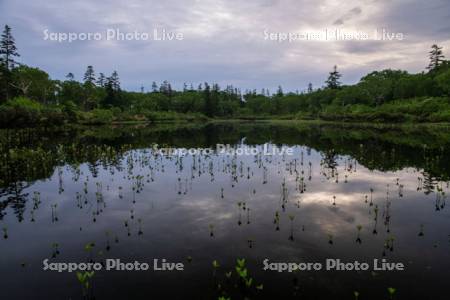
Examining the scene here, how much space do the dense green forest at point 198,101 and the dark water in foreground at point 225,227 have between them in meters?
48.2

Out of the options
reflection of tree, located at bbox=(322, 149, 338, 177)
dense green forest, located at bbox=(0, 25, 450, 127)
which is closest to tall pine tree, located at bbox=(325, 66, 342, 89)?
dense green forest, located at bbox=(0, 25, 450, 127)

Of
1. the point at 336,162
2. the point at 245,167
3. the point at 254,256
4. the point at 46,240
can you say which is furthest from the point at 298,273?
the point at 336,162

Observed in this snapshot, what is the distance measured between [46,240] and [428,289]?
1124 cm

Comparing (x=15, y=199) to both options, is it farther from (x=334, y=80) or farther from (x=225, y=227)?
(x=334, y=80)

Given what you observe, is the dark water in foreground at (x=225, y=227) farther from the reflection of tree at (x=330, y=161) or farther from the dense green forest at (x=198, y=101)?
the dense green forest at (x=198, y=101)

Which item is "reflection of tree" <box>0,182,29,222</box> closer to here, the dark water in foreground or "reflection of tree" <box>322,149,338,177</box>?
the dark water in foreground

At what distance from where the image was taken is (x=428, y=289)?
764cm

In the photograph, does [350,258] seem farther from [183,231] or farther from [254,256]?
[183,231]

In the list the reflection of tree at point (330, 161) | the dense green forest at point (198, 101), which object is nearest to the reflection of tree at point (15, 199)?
the reflection of tree at point (330, 161)

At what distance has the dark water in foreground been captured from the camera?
7891 mm

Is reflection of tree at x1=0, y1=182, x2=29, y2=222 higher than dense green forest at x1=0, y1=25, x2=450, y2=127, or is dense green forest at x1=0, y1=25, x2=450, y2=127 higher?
dense green forest at x1=0, y1=25, x2=450, y2=127

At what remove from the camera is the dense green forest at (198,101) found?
6949cm

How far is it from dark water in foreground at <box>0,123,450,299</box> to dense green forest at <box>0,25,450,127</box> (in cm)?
4820

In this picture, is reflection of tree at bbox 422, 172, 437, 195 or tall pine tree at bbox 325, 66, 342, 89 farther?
tall pine tree at bbox 325, 66, 342, 89
